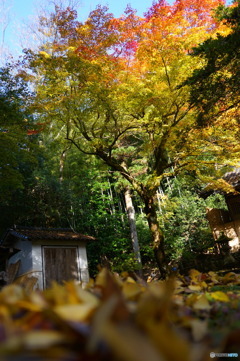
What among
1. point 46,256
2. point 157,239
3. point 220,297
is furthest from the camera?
point 46,256

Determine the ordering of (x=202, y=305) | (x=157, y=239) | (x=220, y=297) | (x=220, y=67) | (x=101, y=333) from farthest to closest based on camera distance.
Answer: (x=157, y=239) → (x=220, y=67) → (x=220, y=297) → (x=202, y=305) → (x=101, y=333)

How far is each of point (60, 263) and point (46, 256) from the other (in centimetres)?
63

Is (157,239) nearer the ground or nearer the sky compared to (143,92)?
nearer the ground

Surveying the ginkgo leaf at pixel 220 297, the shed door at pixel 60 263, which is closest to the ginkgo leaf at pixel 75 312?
the ginkgo leaf at pixel 220 297

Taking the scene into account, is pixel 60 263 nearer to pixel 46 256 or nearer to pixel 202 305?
pixel 46 256

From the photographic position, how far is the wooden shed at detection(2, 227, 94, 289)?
33.8 feet

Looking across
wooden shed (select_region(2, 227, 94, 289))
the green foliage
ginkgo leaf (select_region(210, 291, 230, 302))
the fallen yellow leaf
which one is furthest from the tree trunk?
the fallen yellow leaf

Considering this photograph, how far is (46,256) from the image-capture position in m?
10.7

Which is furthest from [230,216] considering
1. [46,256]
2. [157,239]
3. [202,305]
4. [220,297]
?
[202,305]

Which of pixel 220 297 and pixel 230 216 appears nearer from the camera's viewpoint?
pixel 220 297

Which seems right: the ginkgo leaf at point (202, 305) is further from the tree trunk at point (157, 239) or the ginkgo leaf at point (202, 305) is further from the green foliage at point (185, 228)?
the green foliage at point (185, 228)

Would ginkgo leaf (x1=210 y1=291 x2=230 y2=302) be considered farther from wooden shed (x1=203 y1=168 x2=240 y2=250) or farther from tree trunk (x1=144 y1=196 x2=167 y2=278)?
wooden shed (x1=203 y1=168 x2=240 y2=250)

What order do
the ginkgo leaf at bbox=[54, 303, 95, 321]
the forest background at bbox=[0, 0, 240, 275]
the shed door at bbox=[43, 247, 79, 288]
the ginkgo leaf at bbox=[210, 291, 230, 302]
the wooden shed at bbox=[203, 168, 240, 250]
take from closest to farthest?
the ginkgo leaf at bbox=[54, 303, 95, 321] → the ginkgo leaf at bbox=[210, 291, 230, 302] → the forest background at bbox=[0, 0, 240, 275] → the shed door at bbox=[43, 247, 79, 288] → the wooden shed at bbox=[203, 168, 240, 250]

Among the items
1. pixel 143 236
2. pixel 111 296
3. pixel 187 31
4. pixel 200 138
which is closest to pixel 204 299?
pixel 111 296
